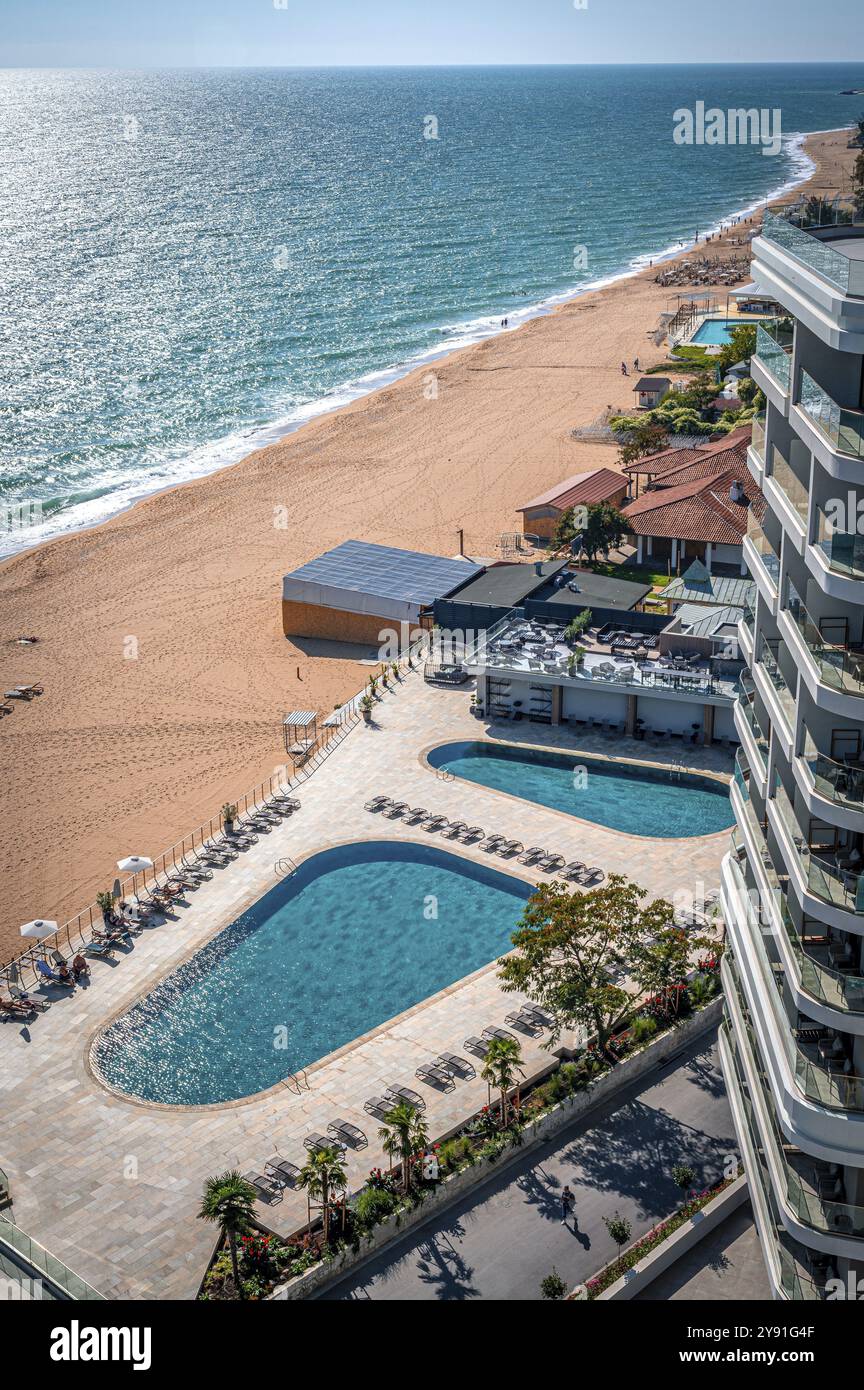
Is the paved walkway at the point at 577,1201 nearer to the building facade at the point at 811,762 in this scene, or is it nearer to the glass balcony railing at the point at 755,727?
the building facade at the point at 811,762

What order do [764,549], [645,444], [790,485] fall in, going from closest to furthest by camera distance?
[790,485], [764,549], [645,444]

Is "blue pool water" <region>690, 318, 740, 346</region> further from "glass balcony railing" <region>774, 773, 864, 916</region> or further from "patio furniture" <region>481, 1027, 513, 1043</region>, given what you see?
"glass balcony railing" <region>774, 773, 864, 916</region>

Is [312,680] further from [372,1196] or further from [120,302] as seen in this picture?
[120,302]

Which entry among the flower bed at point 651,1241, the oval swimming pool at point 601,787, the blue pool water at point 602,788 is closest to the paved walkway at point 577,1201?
the flower bed at point 651,1241

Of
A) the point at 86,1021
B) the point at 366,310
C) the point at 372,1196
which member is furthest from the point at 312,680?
the point at 366,310

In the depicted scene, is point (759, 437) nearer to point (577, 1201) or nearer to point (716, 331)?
→ point (577, 1201)

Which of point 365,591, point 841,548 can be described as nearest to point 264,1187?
point 841,548

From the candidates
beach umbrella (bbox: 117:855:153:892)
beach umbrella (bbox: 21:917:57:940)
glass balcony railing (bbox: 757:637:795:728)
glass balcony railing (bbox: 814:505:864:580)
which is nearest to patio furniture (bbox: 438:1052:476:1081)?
beach umbrella (bbox: 21:917:57:940)
